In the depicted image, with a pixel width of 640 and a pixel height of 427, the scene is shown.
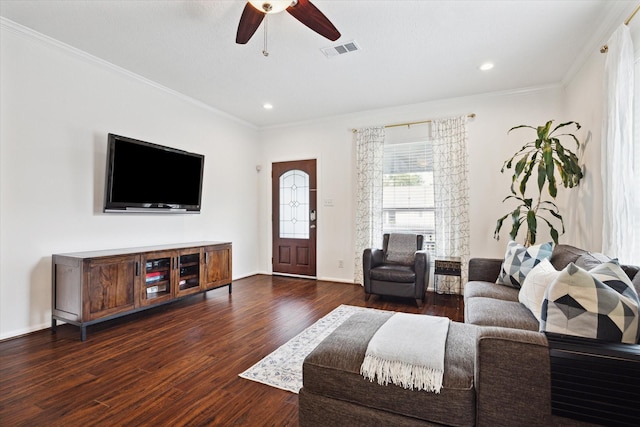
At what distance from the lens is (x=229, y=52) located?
3.21 metres

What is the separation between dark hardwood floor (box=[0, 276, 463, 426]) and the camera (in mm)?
1768

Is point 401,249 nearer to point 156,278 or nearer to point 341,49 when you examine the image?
point 341,49

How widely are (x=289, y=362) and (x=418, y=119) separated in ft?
12.9

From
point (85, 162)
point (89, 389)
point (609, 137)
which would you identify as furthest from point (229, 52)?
point (609, 137)

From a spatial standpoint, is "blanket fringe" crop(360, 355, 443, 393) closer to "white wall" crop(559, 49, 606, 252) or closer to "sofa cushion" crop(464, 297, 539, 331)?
"sofa cushion" crop(464, 297, 539, 331)

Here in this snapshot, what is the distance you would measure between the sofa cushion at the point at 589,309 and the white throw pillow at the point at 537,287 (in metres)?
0.56

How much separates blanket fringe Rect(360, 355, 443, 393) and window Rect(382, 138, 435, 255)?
347cm

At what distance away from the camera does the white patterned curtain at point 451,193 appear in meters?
4.35

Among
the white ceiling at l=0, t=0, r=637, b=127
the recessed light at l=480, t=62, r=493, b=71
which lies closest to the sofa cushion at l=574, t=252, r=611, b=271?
the white ceiling at l=0, t=0, r=637, b=127

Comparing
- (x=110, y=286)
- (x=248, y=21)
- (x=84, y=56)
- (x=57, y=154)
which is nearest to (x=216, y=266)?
(x=110, y=286)

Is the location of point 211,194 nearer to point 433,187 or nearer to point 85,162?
point 85,162

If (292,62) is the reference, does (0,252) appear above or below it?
below

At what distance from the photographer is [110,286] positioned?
118 inches

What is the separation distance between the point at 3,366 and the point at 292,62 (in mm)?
3704
